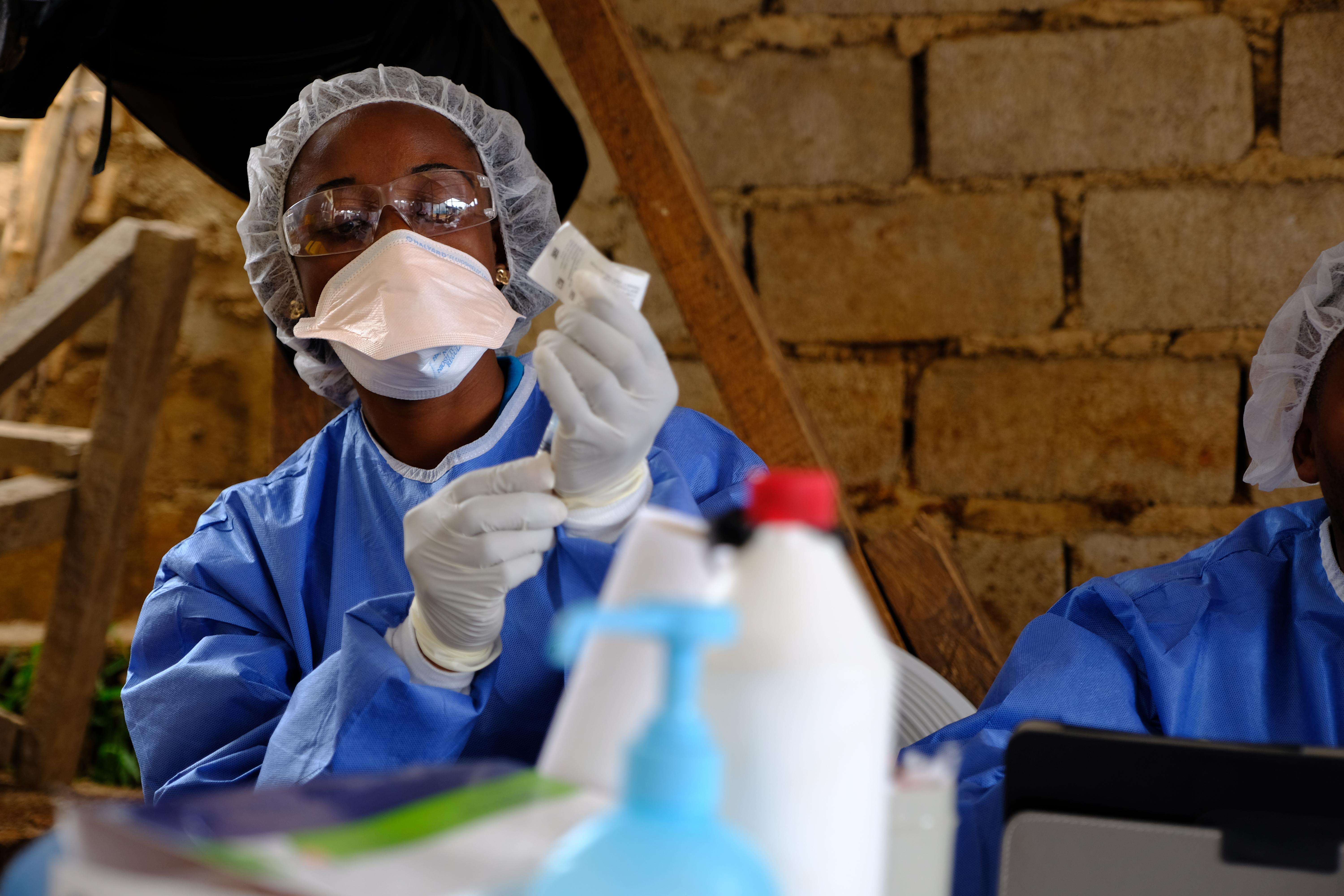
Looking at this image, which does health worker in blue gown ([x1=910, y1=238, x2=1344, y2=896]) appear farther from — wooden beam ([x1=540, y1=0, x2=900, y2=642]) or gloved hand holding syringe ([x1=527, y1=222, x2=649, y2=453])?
gloved hand holding syringe ([x1=527, y1=222, x2=649, y2=453])

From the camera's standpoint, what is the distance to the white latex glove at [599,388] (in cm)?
99

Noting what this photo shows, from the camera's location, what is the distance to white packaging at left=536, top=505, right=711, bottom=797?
1.76ft

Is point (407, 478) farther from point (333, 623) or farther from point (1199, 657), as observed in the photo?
point (1199, 657)

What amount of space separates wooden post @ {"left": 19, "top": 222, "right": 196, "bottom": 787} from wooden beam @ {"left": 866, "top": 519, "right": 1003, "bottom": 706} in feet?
5.88

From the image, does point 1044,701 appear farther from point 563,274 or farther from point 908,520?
point 908,520

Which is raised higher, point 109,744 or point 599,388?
point 599,388

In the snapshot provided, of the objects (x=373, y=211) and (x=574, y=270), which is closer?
(x=574, y=270)

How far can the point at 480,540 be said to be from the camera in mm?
1014

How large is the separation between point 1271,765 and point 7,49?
1960mm

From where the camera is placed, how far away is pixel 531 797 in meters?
0.52

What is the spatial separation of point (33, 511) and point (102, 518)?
146mm

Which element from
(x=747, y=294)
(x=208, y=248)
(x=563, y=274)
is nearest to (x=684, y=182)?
(x=747, y=294)

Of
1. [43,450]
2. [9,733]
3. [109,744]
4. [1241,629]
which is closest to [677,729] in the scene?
[1241,629]

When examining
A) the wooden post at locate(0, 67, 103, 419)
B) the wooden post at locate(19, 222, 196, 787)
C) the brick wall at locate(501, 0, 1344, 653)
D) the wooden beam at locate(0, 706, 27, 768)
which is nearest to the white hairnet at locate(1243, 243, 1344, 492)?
the brick wall at locate(501, 0, 1344, 653)
